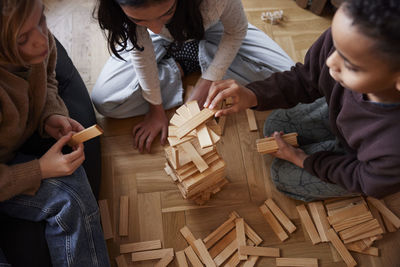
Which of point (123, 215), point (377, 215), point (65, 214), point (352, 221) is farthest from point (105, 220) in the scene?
point (377, 215)

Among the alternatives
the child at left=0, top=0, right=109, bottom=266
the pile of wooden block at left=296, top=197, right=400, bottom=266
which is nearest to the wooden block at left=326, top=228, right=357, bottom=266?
the pile of wooden block at left=296, top=197, right=400, bottom=266

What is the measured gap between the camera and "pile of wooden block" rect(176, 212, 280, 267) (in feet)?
4.51

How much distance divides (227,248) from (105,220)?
0.48 meters

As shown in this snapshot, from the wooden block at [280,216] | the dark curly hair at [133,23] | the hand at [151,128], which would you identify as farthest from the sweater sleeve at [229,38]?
the wooden block at [280,216]

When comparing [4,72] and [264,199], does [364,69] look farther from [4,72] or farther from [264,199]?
[4,72]

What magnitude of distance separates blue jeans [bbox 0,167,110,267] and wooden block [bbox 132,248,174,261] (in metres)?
0.19

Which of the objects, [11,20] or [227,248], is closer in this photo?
[11,20]

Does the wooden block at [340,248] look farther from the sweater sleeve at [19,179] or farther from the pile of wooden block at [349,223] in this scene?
the sweater sleeve at [19,179]

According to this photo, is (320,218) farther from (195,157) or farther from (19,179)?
(19,179)

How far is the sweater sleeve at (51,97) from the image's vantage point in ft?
4.06

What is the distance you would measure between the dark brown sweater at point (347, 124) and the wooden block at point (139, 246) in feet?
2.11

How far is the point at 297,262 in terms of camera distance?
→ 1.37 meters

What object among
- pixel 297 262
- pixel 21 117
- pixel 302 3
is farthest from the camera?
pixel 302 3

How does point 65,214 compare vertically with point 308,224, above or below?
above
